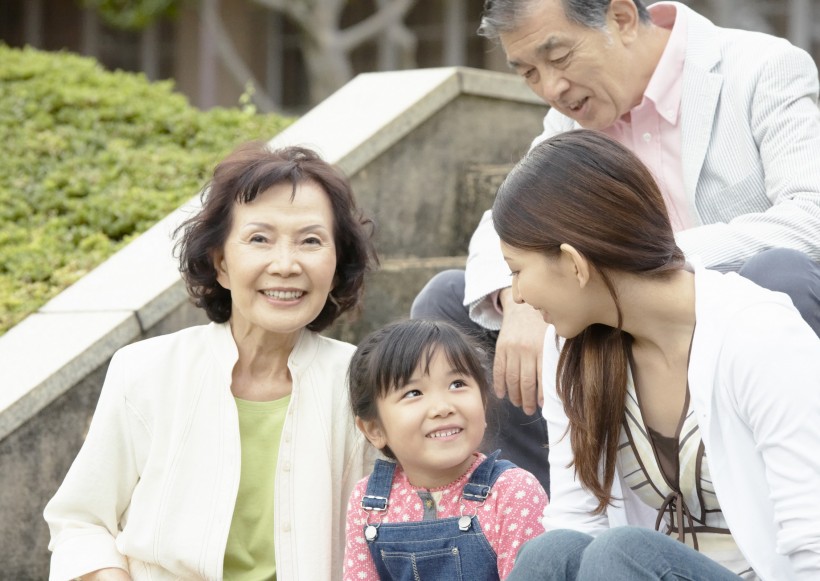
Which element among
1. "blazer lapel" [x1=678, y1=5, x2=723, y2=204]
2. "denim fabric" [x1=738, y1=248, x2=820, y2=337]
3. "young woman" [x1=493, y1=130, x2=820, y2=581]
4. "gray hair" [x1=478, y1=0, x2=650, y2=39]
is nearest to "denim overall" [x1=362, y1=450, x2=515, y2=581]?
"young woman" [x1=493, y1=130, x2=820, y2=581]

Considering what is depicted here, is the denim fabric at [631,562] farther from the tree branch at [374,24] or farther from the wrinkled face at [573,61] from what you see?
the tree branch at [374,24]

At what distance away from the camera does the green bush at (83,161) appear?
211 inches

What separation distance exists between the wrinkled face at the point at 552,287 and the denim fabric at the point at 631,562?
0.48 meters

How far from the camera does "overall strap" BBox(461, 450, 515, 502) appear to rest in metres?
3.16

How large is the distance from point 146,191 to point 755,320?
3.94 metres

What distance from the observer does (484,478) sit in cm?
320

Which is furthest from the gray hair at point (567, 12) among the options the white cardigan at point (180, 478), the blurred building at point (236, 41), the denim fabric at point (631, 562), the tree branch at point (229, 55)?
the blurred building at point (236, 41)

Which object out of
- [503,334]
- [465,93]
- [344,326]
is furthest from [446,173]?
[503,334]

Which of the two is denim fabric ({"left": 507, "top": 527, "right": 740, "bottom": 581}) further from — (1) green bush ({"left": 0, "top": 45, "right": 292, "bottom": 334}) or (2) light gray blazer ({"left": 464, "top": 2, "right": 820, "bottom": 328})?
(1) green bush ({"left": 0, "top": 45, "right": 292, "bottom": 334})

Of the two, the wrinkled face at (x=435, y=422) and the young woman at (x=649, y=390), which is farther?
the wrinkled face at (x=435, y=422)

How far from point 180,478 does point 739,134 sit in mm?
1950

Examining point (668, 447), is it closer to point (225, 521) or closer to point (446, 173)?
point (225, 521)

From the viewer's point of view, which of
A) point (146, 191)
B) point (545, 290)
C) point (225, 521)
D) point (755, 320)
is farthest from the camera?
point (146, 191)

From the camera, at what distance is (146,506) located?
3324 millimetres
